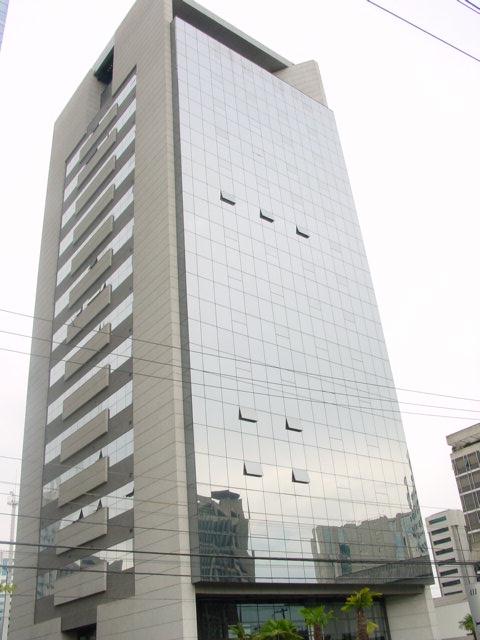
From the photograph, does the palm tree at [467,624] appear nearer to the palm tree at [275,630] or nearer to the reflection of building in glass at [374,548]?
the reflection of building in glass at [374,548]

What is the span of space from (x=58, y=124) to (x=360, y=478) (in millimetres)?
69329

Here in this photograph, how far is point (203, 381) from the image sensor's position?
47844 millimetres

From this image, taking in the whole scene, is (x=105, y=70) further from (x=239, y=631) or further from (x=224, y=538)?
(x=239, y=631)

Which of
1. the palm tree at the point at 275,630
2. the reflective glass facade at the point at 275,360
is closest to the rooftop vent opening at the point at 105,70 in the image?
the reflective glass facade at the point at 275,360

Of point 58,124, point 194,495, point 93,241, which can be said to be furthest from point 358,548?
point 58,124

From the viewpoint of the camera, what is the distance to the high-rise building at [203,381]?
148 feet

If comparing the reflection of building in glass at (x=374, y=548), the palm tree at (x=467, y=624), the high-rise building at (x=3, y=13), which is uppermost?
the high-rise building at (x=3, y=13)

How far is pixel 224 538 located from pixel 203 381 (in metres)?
11.9

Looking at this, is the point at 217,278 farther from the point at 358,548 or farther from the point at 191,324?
the point at 358,548

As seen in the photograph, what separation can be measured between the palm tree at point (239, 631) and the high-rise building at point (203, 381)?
1.80 m

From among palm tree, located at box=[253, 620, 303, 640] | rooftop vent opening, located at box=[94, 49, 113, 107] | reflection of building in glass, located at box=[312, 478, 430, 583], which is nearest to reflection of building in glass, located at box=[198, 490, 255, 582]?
palm tree, located at box=[253, 620, 303, 640]

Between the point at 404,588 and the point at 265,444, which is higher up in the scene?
the point at 265,444

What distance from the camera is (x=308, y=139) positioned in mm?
78188

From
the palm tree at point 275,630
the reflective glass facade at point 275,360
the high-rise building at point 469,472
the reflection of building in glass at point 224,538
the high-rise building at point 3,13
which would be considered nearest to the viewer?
the palm tree at point 275,630
